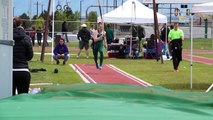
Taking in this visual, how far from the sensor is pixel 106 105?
4.90m

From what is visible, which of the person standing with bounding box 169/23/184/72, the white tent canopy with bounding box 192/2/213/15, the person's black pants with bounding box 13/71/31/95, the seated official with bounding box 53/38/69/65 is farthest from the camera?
the seated official with bounding box 53/38/69/65

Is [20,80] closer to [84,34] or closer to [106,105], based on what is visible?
[106,105]

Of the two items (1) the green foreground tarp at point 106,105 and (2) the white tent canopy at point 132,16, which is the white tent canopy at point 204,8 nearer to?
(1) the green foreground tarp at point 106,105

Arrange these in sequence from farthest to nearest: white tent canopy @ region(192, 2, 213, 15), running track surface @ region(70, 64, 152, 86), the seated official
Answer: the seated official, running track surface @ region(70, 64, 152, 86), white tent canopy @ region(192, 2, 213, 15)

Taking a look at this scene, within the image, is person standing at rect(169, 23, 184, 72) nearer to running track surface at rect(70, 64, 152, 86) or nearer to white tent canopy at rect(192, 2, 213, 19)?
running track surface at rect(70, 64, 152, 86)

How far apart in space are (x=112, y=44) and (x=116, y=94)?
2183 cm

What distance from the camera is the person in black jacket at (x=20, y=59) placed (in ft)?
26.8

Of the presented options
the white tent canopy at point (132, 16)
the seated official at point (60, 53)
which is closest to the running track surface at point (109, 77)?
the seated official at point (60, 53)

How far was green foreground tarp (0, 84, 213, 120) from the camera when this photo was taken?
428 centimetres

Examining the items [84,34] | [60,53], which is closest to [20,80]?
[60,53]

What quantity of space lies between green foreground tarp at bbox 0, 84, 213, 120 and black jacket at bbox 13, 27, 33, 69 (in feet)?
6.68

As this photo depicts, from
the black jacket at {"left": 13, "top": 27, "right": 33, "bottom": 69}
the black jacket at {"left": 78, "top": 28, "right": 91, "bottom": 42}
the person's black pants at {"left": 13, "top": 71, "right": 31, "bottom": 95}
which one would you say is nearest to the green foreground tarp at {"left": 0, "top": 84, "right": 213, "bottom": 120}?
the person's black pants at {"left": 13, "top": 71, "right": 31, "bottom": 95}

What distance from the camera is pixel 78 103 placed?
199 inches

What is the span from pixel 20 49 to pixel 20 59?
17 cm
